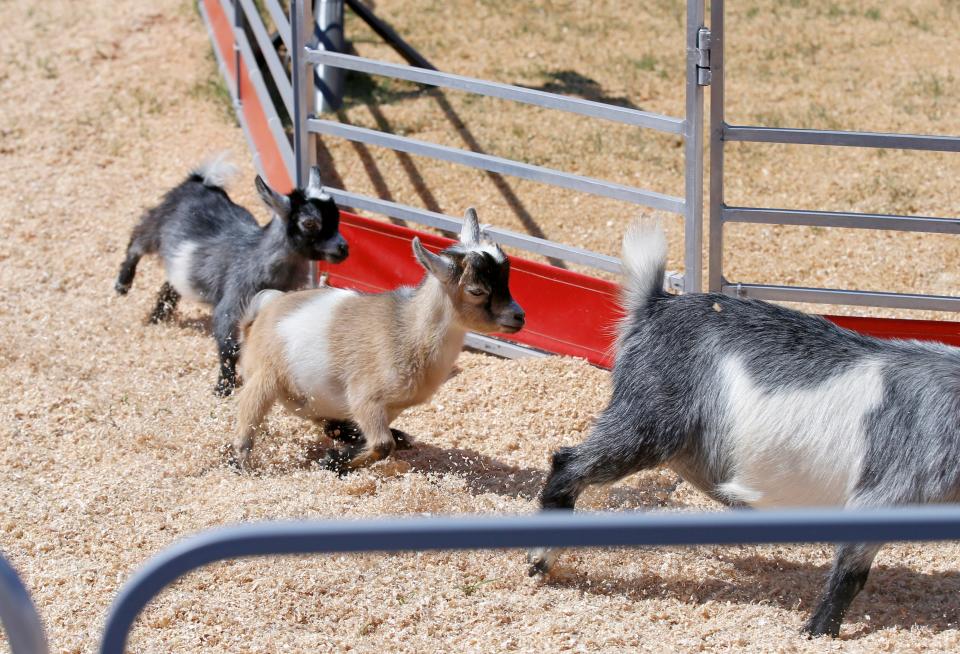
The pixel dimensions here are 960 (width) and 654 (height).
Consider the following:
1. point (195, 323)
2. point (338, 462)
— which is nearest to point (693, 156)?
point (338, 462)

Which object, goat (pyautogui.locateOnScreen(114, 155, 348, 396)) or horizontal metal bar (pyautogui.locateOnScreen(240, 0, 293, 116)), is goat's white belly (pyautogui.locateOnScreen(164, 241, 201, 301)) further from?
horizontal metal bar (pyautogui.locateOnScreen(240, 0, 293, 116))

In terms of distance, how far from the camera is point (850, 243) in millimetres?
7574

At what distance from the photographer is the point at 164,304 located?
7.25 metres

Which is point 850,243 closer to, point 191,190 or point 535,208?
point 535,208

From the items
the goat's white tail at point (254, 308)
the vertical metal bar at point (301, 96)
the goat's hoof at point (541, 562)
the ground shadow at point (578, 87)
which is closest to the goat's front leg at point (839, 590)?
the goat's hoof at point (541, 562)

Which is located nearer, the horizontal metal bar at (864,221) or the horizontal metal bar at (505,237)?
the horizontal metal bar at (864,221)

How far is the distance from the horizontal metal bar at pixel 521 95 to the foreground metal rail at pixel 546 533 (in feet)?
12.5

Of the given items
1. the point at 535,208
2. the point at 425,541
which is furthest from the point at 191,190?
the point at 425,541

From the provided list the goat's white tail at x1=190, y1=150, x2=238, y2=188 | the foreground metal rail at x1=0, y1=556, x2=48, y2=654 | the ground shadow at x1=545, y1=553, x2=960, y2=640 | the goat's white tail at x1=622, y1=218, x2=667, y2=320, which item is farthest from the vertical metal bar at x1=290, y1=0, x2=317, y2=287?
the foreground metal rail at x1=0, y1=556, x2=48, y2=654

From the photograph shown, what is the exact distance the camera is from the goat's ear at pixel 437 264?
494 cm

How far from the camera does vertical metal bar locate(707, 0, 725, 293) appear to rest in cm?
517

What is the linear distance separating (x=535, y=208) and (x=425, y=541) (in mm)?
6161

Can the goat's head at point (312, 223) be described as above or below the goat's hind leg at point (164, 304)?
above

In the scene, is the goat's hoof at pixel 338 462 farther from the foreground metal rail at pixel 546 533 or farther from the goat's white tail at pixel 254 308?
Answer: the foreground metal rail at pixel 546 533
